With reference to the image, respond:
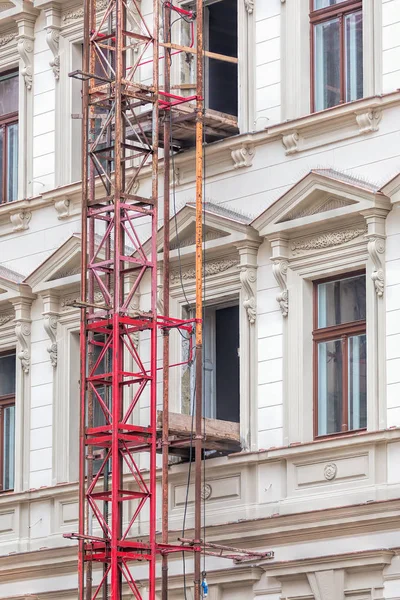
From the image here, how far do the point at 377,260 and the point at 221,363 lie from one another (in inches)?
145

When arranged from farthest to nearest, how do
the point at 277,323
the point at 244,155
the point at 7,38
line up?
the point at 7,38, the point at 244,155, the point at 277,323

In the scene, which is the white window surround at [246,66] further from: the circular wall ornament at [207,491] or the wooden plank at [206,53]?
the circular wall ornament at [207,491]

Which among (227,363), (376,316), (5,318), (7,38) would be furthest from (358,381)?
(7,38)

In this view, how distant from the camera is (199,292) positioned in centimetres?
2970

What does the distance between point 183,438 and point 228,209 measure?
3.32 metres

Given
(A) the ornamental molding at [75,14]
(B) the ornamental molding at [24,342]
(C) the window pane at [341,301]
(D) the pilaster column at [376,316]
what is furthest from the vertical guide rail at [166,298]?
(B) the ornamental molding at [24,342]

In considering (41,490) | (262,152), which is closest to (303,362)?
(262,152)

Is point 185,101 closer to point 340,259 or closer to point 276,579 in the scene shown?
point 340,259

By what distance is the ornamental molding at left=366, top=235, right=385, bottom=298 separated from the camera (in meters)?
28.6

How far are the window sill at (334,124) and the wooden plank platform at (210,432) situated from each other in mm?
3825

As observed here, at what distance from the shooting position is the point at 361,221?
28.9 m

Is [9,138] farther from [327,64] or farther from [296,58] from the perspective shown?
[327,64]

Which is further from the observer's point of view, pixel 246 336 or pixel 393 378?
pixel 246 336

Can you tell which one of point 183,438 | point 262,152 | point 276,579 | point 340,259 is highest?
point 262,152
